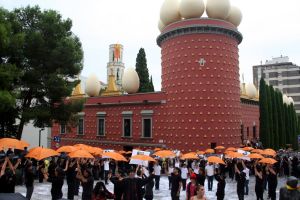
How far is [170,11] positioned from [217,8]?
438 cm

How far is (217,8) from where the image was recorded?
2953cm

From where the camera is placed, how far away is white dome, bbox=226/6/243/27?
32.1 m

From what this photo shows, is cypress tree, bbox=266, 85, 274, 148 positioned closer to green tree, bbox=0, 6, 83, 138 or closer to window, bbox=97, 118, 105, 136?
window, bbox=97, 118, 105, 136

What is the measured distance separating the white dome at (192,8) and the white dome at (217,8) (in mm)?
686

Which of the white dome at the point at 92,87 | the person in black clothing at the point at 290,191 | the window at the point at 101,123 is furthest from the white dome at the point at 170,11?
the person in black clothing at the point at 290,191

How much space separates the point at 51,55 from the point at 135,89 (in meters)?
14.0

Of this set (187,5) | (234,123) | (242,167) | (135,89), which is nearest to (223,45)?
(187,5)

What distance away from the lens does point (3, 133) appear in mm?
22156

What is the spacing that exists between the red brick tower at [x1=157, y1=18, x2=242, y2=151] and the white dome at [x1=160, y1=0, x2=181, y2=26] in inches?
31.4

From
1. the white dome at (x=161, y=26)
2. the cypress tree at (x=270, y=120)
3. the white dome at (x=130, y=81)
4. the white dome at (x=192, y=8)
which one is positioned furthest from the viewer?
the cypress tree at (x=270, y=120)

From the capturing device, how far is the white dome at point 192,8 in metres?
29.0

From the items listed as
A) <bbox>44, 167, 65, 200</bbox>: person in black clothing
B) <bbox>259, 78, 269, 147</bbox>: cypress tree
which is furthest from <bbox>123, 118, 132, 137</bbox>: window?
<bbox>44, 167, 65, 200</bbox>: person in black clothing

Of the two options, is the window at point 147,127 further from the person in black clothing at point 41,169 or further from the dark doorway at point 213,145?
the person in black clothing at point 41,169

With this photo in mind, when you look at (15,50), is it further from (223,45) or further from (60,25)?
(223,45)
